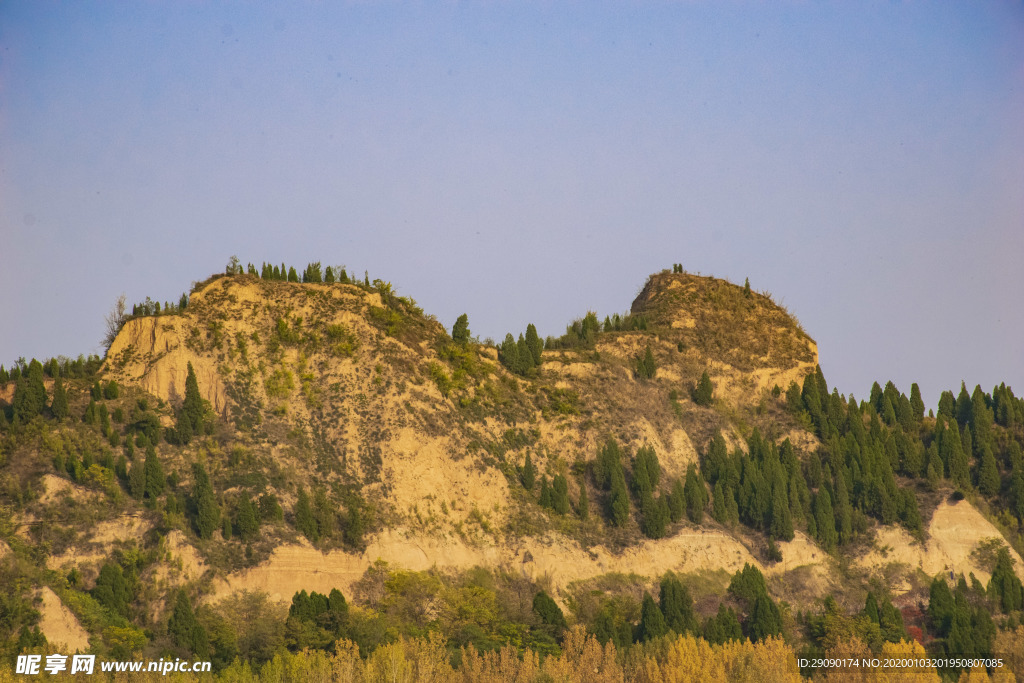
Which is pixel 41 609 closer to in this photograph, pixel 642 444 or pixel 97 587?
pixel 97 587

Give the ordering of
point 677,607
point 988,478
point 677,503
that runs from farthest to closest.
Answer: point 988,478 → point 677,503 → point 677,607

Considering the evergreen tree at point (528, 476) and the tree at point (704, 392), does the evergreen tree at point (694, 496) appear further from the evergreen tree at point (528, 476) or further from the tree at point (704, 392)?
the evergreen tree at point (528, 476)

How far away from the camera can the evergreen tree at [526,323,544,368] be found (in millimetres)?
75375

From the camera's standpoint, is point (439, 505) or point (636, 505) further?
point (636, 505)

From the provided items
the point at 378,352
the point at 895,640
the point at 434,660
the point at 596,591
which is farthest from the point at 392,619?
the point at 895,640

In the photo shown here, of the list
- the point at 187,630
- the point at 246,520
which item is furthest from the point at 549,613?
the point at 187,630

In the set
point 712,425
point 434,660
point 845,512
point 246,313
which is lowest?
point 434,660

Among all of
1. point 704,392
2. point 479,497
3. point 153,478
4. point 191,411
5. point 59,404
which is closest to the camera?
point 153,478

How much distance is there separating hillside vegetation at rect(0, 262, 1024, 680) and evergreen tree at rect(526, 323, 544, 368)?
0.43ft

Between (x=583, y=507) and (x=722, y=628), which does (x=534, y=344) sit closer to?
(x=583, y=507)

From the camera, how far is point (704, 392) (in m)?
76.9

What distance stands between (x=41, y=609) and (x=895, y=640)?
117 ft

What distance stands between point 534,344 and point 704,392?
9.49 m

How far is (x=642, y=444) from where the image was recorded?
73188mm
